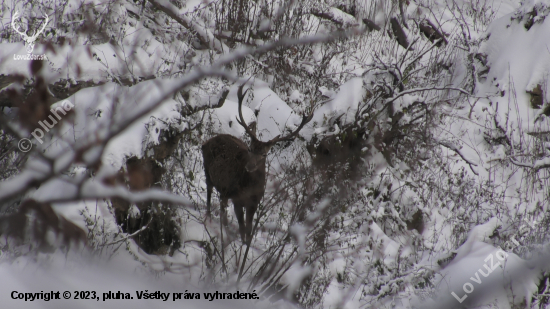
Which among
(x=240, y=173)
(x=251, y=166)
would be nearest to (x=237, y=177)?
(x=240, y=173)

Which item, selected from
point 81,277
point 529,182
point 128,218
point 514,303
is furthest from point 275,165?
point 81,277

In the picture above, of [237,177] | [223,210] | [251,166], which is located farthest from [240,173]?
[223,210]

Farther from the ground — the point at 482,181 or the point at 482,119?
the point at 482,119

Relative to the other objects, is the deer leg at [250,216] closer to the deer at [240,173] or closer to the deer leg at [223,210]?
the deer at [240,173]

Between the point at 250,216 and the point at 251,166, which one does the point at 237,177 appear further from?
the point at 250,216

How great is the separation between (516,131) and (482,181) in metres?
1.42

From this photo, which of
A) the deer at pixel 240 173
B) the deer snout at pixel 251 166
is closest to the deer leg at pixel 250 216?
the deer at pixel 240 173

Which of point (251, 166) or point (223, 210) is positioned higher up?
point (251, 166)

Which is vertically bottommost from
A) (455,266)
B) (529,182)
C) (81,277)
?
(455,266)

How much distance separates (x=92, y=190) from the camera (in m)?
0.83

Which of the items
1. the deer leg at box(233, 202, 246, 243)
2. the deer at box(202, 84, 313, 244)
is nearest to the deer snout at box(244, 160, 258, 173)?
the deer at box(202, 84, 313, 244)

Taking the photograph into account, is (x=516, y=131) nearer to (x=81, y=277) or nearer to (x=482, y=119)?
(x=482, y=119)

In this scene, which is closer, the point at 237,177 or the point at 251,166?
the point at 251,166

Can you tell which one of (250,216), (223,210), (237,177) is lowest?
(250,216)
